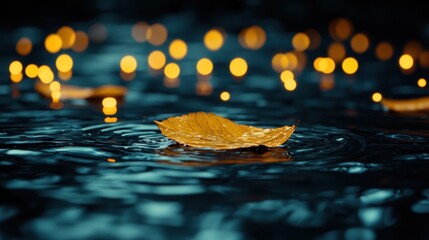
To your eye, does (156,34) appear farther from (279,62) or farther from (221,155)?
(221,155)

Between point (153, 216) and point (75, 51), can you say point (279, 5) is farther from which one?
point (153, 216)

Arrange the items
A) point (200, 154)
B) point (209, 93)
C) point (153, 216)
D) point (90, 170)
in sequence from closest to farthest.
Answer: point (153, 216) < point (90, 170) < point (200, 154) < point (209, 93)

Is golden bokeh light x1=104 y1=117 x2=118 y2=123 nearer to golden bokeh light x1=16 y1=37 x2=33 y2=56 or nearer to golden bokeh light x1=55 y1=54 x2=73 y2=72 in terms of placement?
golden bokeh light x1=55 y1=54 x2=73 y2=72

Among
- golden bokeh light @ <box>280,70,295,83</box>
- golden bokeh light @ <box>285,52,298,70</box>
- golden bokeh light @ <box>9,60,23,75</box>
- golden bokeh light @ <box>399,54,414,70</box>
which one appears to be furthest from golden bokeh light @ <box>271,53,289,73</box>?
golden bokeh light @ <box>9,60,23,75</box>

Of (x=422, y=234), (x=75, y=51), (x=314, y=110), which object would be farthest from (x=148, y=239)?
(x=75, y=51)

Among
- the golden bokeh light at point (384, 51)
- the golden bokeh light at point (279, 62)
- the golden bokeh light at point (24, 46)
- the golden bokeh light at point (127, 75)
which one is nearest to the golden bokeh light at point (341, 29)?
the golden bokeh light at point (384, 51)

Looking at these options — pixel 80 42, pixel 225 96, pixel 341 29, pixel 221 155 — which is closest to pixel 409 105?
pixel 225 96

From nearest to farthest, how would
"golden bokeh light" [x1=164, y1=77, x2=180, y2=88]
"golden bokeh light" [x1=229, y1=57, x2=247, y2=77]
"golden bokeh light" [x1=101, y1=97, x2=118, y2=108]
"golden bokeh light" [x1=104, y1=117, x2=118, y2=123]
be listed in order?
"golden bokeh light" [x1=104, y1=117, x2=118, y2=123] → "golden bokeh light" [x1=101, y1=97, x2=118, y2=108] → "golden bokeh light" [x1=164, y1=77, x2=180, y2=88] → "golden bokeh light" [x1=229, y1=57, x2=247, y2=77]
